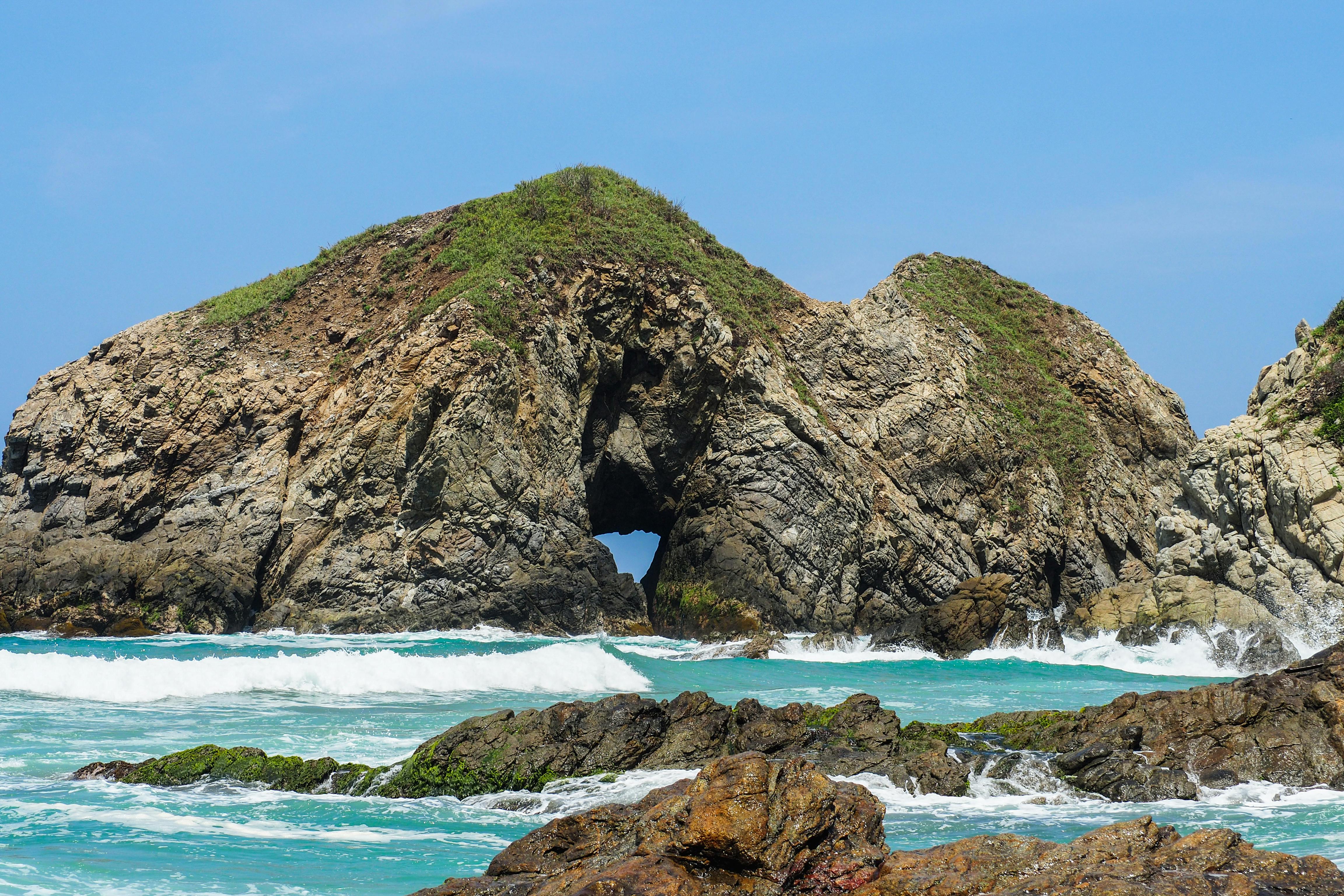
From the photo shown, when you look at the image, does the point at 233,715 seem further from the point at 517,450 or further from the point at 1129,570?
the point at 1129,570

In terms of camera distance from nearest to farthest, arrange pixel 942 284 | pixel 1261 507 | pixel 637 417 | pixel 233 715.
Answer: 1. pixel 233 715
2. pixel 1261 507
3. pixel 637 417
4. pixel 942 284

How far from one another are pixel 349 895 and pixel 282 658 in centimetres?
1393

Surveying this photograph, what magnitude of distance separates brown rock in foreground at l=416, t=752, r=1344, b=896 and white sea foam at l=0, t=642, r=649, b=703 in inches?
571

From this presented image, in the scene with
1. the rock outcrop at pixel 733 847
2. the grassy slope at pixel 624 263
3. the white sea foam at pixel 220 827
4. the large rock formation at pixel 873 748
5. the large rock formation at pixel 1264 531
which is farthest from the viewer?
the grassy slope at pixel 624 263

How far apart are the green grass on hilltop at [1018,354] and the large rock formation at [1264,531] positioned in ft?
35.8

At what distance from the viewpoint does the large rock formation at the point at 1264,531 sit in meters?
26.1

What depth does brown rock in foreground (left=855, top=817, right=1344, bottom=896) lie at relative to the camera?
503 cm

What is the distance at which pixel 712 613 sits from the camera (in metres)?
34.9

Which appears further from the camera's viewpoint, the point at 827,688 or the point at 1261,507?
the point at 1261,507

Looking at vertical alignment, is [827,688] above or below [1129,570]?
below

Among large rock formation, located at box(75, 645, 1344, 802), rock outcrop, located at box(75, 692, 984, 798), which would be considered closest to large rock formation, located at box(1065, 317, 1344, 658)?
large rock formation, located at box(75, 645, 1344, 802)

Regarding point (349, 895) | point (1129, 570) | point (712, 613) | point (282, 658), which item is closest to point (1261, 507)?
point (1129, 570)

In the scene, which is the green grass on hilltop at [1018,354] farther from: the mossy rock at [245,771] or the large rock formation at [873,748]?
the mossy rock at [245,771]

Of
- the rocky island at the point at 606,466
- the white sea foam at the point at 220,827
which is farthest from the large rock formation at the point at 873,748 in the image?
the rocky island at the point at 606,466
